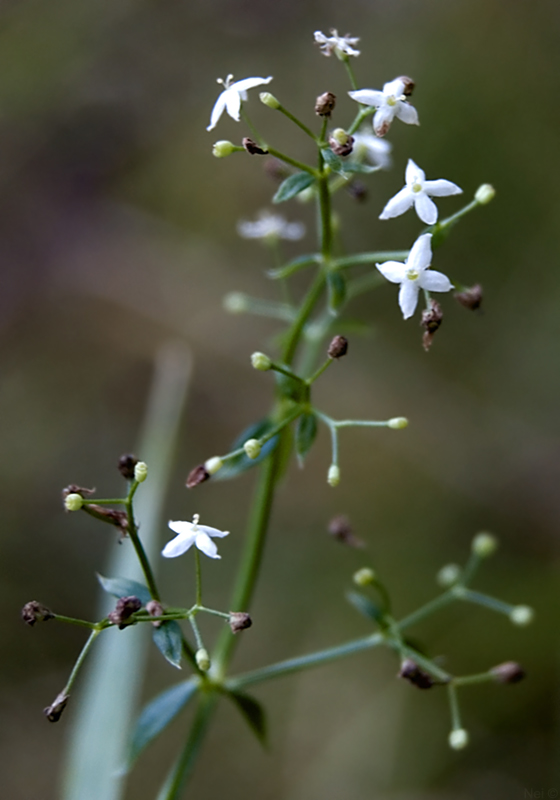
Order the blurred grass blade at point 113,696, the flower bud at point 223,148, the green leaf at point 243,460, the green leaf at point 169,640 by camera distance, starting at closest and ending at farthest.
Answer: the green leaf at point 169,640, the flower bud at point 223,148, the green leaf at point 243,460, the blurred grass blade at point 113,696

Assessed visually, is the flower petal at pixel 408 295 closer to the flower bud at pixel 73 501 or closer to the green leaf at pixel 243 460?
the green leaf at pixel 243 460

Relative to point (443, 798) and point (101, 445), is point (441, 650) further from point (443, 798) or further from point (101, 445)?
point (101, 445)

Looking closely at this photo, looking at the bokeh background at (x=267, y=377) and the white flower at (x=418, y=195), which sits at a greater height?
the white flower at (x=418, y=195)

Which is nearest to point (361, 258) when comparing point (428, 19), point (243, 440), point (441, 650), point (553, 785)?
point (243, 440)

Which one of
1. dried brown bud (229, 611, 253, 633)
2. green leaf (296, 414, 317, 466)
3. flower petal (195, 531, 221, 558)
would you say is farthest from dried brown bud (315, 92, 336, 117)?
dried brown bud (229, 611, 253, 633)

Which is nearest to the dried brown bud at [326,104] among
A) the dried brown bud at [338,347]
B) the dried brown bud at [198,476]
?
the dried brown bud at [338,347]

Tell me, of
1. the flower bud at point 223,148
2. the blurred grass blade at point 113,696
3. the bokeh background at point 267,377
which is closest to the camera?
the flower bud at point 223,148

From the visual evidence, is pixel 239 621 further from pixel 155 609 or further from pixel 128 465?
pixel 128 465
